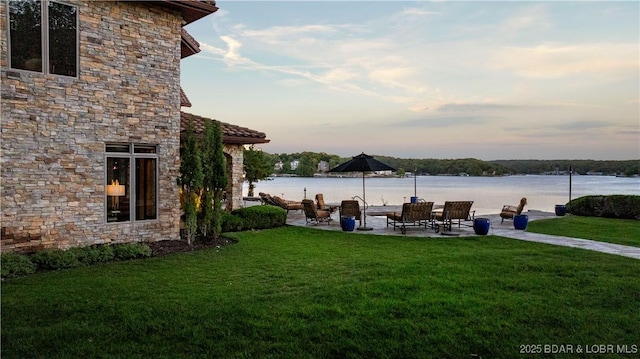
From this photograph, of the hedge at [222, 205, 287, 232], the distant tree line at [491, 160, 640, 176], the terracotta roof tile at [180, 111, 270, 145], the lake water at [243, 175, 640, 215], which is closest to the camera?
the hedge at [222, 205, 287, 232]

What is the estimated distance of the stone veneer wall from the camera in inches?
306

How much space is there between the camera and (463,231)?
41.9ft

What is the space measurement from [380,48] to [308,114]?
264 inches

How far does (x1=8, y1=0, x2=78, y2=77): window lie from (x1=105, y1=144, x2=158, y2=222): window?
1896 millimetres

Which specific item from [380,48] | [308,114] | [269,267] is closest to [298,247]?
[269,267]

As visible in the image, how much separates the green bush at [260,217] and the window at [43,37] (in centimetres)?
605

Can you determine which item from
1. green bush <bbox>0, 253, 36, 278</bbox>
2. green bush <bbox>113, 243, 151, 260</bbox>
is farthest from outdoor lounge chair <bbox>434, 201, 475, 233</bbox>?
green bush <bbox>0, 253, 36, 278</bbox>

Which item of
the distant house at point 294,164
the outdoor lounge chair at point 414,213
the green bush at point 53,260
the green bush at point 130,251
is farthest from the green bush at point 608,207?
the distant house at point 294,164

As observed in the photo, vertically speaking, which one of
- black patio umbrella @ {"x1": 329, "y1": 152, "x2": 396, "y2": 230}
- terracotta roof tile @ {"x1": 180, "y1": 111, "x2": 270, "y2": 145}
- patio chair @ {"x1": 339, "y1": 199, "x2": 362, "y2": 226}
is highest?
terracotta roof tile @ {"x1": 180, "y1": 111, "x2": 270, "y2": 145}

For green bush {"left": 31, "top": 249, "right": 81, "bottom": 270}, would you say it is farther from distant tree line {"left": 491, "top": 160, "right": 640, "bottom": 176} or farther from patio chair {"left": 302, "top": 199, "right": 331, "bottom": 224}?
distant tree line {"left": 491, "top": 160, "right": 640, "bottom": 176}

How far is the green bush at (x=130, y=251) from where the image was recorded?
8367 mm

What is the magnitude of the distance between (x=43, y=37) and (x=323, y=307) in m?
7.57

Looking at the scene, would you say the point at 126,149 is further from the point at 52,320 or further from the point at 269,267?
the point at 52,320

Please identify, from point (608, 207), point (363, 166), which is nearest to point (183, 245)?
point (363, 166)
